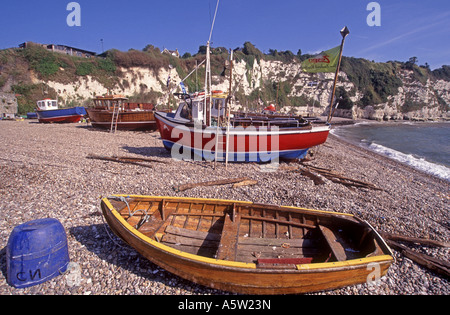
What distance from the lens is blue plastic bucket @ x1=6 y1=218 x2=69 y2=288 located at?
3508 mm

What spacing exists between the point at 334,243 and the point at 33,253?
18.5 ft

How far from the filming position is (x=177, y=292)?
391 cm

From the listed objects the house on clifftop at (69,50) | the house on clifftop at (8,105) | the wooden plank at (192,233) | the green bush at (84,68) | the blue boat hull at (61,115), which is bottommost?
the wooden plank at (192,233)

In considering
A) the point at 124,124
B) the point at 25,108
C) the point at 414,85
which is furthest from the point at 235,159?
the point at 414,85

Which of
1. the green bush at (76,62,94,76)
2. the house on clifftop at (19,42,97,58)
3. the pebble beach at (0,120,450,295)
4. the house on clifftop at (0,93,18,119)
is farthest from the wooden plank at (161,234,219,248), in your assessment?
the house on clifftop at (19,42,97,58)

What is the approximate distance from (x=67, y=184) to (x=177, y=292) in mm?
6718

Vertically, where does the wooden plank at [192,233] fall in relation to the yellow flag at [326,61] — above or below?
below

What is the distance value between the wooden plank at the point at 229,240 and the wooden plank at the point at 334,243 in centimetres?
196

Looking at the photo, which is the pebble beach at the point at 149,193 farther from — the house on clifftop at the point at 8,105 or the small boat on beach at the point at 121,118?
the house on clifftop at the point at 8,105

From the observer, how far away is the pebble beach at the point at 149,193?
4090 millimetres

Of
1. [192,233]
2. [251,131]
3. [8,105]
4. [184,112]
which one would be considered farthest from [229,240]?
[8,105]

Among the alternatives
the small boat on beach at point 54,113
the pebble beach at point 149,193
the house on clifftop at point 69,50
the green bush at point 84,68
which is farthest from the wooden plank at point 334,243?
the house on clifftop at point 69,50

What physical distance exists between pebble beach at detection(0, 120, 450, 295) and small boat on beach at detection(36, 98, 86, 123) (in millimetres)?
14868

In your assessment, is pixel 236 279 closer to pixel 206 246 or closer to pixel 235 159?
pixel 206 246
